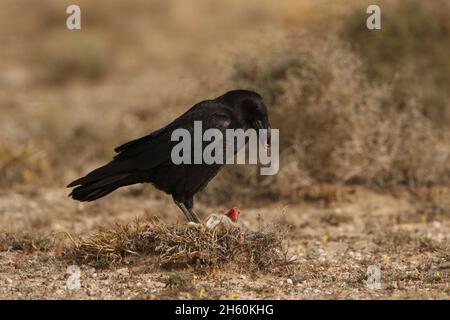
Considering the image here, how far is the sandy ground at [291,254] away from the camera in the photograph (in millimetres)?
6254

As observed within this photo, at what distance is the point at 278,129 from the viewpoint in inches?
416

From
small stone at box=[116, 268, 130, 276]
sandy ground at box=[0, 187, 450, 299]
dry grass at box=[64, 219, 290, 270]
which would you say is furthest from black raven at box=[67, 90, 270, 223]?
small stone at box=[116, 268, 130, 276]

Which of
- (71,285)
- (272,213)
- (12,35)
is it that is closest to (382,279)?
(71,285)

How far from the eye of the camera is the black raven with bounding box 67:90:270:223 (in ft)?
23.9

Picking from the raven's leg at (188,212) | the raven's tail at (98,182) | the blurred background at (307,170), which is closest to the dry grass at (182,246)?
the blurred background at (307,170)

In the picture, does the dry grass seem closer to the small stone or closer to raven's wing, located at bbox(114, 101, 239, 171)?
the small stone

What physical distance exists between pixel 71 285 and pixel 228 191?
4.46 meters

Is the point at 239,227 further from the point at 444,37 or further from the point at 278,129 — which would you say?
the point at 444,37

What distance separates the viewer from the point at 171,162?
24.2 ft

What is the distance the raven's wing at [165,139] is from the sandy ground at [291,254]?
85 centimetres

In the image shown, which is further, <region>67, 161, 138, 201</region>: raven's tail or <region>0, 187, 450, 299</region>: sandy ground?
<region>67, 161, 138, 201</region>: raven's tail

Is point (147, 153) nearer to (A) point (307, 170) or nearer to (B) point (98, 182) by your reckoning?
(B) point (98, 182)

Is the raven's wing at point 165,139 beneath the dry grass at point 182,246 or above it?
above

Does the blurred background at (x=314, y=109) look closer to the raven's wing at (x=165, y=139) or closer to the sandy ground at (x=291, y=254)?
the sandy ground at (x=291, y=254)
